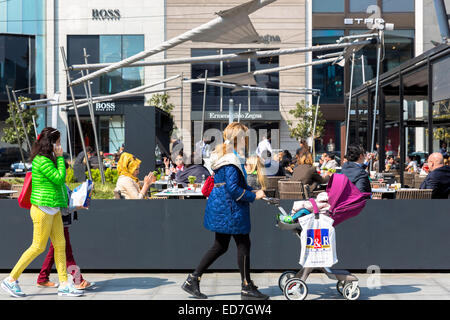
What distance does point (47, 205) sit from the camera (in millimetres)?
5914

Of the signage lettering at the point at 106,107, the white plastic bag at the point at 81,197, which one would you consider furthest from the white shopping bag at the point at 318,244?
the signage lettering at the point at 106,107

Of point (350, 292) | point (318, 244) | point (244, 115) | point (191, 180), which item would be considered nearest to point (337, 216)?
point (318, 244)

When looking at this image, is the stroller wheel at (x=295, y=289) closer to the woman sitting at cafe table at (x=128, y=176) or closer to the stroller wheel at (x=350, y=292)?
the stroller wheel at (x=350, y=292)

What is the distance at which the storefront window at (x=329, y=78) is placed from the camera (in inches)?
1545

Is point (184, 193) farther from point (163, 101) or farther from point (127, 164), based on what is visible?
point (163, 101)

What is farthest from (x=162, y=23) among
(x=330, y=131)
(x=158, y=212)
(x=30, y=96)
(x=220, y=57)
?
(x=158, y=212)

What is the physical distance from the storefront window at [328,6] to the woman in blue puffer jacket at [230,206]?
3585cm

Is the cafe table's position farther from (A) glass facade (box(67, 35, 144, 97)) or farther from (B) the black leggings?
(A) glass facade (box(67, 35, 144, 97))

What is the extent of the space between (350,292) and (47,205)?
3244 mm

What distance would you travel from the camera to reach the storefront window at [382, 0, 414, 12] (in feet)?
129

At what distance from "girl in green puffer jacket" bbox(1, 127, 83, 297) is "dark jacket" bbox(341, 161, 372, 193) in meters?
3.40

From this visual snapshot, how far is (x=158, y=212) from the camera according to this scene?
7281mm

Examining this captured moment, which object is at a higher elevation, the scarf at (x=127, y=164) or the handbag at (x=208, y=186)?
the scarf at (x=127, y=164)

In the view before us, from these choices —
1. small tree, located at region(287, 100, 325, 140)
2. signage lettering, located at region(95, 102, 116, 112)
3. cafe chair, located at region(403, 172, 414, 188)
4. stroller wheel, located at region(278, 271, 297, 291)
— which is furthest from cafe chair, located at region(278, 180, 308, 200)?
signage lettering, located at region(95, 102, 116, 112)
